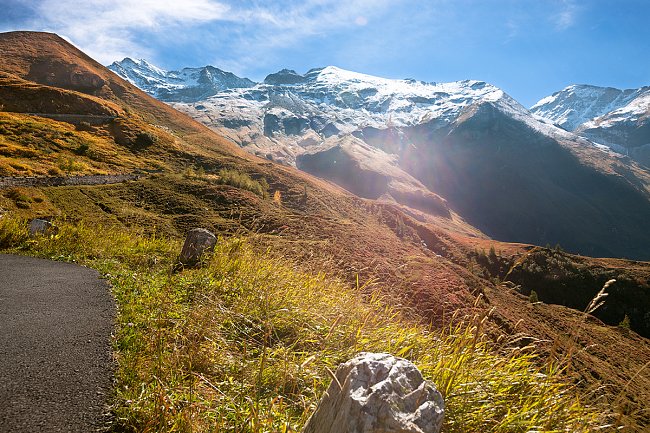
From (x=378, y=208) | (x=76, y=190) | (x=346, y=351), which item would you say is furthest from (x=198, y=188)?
(x=346, y=351)

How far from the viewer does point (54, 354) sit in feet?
14.7

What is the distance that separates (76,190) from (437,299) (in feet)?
79.5

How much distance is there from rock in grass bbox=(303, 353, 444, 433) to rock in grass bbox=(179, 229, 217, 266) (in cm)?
703

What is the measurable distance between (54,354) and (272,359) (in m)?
2.90

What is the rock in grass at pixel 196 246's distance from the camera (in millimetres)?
8992

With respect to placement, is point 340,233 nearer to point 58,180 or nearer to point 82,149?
point 58,180

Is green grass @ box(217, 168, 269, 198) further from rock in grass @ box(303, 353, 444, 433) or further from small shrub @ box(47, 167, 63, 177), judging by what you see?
rock in grass @ box(303, 353, 444, 433)

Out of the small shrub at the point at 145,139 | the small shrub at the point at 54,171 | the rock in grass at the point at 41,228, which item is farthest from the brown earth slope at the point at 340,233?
the rock in grass at the point at 41,228

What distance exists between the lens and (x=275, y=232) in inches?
550

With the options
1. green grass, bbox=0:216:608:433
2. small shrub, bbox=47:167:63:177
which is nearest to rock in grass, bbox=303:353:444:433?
green grass, bbox=0:216:608:433

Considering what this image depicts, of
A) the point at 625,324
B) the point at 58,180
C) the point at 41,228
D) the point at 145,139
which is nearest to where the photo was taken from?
the point at 41,228

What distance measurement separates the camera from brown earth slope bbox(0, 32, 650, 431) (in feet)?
30.3

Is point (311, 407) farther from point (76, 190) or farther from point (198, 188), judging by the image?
point (76, 190)

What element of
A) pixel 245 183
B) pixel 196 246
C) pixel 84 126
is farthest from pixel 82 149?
pixel 196 246
